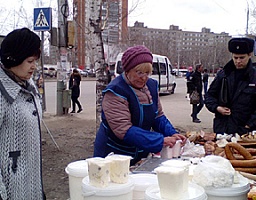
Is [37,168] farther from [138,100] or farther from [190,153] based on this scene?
[190,153]

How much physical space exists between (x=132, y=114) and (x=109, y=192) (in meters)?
1.05

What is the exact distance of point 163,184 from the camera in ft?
4.75

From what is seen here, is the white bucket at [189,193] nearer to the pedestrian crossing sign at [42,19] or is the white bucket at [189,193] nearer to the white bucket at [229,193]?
the white bucket at [229,193]

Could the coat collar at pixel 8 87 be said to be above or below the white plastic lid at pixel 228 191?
above

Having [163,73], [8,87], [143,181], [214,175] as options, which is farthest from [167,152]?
[163,73]

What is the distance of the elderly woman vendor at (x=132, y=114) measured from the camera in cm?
236

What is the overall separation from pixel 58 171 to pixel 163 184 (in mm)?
4426

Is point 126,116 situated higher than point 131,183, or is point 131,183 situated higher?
point 126,116

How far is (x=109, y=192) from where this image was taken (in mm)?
1526

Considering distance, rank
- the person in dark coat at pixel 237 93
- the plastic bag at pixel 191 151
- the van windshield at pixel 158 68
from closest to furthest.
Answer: the plastic bag at pixel 191 151
the person in dark coat at pixel 237 93
the van windshield at pixel 158 68

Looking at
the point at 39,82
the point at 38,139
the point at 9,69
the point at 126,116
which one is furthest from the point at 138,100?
the point at 39,82

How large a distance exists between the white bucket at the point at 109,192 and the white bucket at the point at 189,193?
103 millimetres

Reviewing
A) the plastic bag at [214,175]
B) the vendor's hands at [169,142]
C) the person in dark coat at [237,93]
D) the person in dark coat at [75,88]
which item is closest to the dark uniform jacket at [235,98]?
the person in dark coat at [237,93]

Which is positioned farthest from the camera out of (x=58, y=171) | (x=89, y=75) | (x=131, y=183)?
(x=89, y=75)
